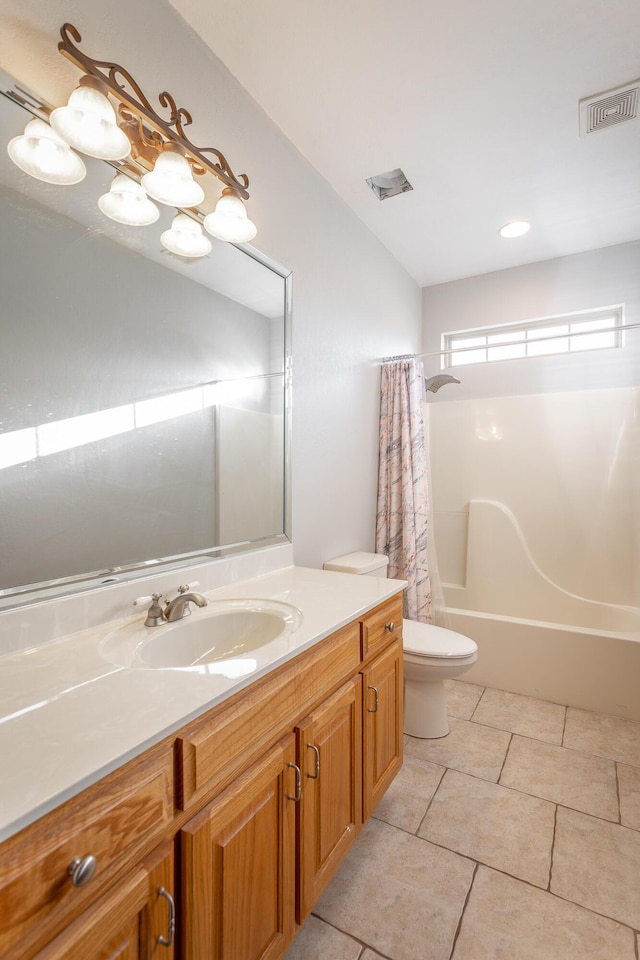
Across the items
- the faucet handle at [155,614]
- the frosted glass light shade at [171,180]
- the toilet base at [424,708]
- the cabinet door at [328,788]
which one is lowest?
the toilet base at [424,708]

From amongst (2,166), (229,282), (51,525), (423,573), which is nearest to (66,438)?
(51,525)

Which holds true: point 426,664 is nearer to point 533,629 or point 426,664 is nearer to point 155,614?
point 533,629

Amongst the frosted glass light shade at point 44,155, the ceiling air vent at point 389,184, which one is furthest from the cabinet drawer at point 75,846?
the ceiling air vent at point 389,184

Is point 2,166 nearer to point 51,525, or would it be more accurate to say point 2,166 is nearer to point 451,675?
point 51,525

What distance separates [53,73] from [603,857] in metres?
2.67

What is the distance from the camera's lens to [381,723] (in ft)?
4.85

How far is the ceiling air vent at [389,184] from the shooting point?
2169mm

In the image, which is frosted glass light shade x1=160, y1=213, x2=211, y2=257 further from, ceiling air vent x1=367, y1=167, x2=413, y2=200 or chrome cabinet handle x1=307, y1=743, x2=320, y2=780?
chrome cabinet handle x1=307, y1=743, x2=320, y2=780

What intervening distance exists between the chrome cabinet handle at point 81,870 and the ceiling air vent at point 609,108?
8.57 feet

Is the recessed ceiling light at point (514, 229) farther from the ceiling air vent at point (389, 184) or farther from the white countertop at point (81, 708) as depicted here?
the white countertop at point (81, 708)

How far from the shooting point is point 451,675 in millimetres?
1937

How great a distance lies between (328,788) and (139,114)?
1.81 m

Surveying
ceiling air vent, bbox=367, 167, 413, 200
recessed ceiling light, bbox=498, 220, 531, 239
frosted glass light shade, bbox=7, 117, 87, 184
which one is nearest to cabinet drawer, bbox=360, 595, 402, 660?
frosted glass light shade, bbox=7, 117, 87, 184

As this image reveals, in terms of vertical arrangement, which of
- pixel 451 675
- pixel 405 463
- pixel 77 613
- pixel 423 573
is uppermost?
pixel 405 463
